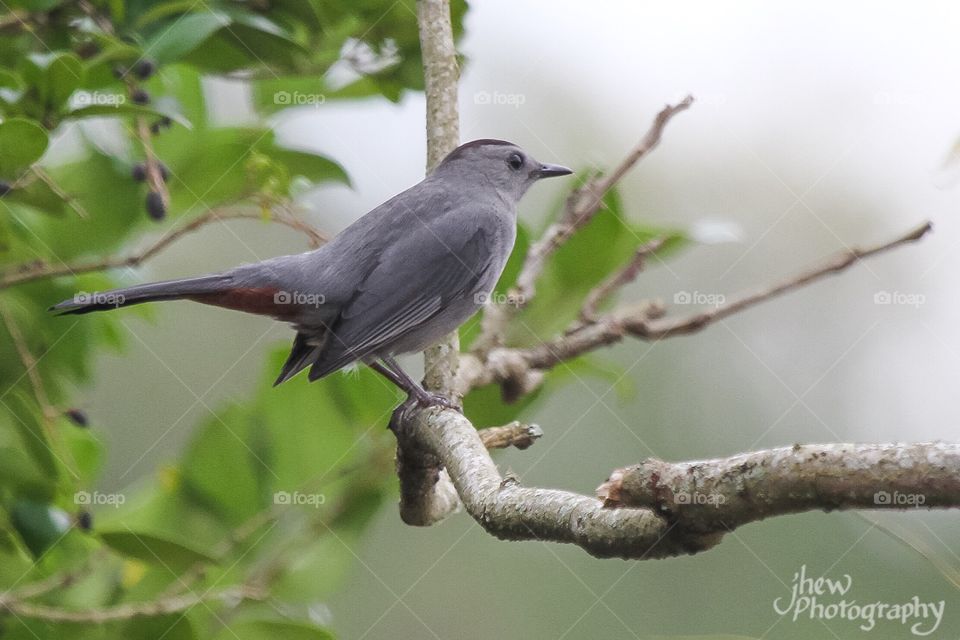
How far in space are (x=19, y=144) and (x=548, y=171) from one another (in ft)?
7.86

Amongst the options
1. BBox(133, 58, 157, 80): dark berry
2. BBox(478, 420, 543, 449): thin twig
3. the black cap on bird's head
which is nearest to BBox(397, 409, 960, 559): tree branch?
BBox(478, 420, 543, 449): thin twig

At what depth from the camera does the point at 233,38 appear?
2.88 meters

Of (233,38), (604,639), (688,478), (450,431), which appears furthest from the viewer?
(604,639)

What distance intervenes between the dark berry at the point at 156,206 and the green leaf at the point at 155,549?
98 cm

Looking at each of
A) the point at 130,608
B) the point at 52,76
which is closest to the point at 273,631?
the point at 130,608

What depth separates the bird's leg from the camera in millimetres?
2945

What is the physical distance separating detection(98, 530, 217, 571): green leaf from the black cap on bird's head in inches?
72.3

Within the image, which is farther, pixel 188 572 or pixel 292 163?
pixel 292 163

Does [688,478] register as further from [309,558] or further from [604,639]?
[604,639]

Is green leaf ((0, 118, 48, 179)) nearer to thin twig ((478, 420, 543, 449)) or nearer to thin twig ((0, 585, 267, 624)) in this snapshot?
thin twig ((0, 585, 267, 624))

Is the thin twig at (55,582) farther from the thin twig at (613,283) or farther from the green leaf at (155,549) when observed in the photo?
the thin twig at (613,283)

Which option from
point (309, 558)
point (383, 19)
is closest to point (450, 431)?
point (309, 558)

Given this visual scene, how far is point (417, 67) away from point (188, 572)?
1736mm

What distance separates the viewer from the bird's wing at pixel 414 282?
3443 mm
